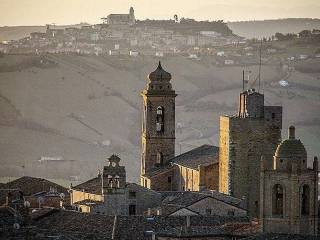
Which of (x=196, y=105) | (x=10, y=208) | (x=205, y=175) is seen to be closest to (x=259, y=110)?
(x=205, y=175)

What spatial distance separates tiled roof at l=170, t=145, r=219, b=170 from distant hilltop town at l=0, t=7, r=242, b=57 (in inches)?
3586

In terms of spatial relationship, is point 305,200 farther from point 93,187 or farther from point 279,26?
point 279,26

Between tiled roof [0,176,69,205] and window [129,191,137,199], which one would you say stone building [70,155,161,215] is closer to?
window [129,191,137,199]

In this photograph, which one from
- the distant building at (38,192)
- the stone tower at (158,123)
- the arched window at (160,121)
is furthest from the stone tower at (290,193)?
the arched window at (160,121)

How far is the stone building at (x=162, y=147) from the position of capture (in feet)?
218

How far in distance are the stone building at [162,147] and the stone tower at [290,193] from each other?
14.1 meters

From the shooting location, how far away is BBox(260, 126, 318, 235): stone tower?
5075 centimetres

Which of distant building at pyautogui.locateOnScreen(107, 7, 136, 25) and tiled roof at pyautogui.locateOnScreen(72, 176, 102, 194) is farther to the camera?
distant building at pyautogui.locateOnScreen(107, 7, 136, 25)

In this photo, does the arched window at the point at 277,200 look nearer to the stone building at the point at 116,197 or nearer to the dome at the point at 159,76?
the stone building at the point at 116,197

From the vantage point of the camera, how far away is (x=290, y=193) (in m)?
50.9

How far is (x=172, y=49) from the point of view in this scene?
542 feet

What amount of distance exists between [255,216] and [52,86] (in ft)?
240

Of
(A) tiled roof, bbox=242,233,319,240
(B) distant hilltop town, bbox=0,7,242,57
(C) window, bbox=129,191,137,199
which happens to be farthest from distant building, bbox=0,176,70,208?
(B) distant hilltop town, bbox=0,7,242,57

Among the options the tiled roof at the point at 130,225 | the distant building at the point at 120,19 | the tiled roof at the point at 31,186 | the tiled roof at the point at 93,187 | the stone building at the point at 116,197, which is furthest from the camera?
the distant building at the point at 120,19
